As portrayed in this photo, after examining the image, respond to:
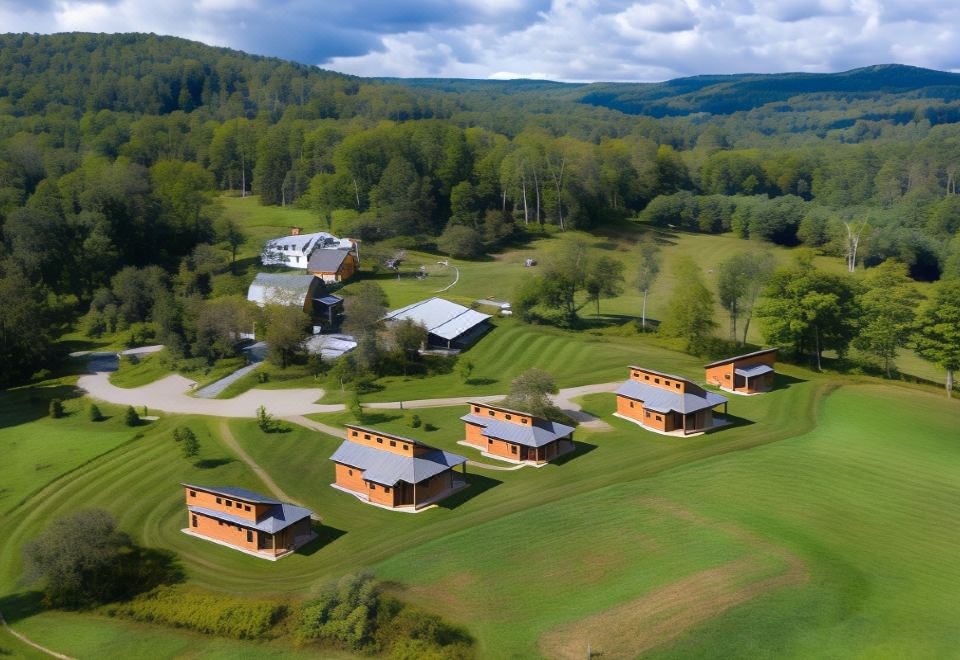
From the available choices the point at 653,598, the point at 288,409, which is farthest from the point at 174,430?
the point at 653,598

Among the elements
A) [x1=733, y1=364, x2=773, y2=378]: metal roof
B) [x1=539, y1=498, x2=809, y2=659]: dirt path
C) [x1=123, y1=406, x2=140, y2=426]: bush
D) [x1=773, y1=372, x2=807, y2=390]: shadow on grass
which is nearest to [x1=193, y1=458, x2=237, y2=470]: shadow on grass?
[x1=123, y1=406, x2=140, y2=426]: bush

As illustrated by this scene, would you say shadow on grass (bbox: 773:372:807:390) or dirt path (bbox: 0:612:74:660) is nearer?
dirt path (bbox: 0:612:74:660)

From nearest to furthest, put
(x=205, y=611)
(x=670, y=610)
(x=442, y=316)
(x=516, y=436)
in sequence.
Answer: (x=670, y=610) < (x=205, y=611) < (x=516, y=436) < (x=442, y=316)

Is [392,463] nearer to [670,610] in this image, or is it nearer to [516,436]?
[516,436]

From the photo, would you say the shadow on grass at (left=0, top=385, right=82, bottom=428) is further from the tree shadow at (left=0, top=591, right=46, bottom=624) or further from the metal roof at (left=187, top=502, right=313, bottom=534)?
the metal roof at (left=187, top=502, right=313, bottom=534)

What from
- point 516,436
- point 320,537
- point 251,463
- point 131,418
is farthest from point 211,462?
point 516,436
